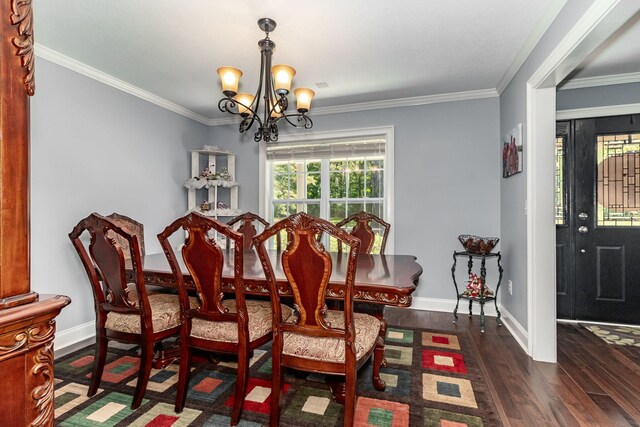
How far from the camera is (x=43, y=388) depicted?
725mm

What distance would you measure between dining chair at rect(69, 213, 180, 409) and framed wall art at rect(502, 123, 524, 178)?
2.96 m

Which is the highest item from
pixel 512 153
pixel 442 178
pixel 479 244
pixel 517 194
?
pixel 512 153

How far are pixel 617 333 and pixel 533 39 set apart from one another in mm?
2748

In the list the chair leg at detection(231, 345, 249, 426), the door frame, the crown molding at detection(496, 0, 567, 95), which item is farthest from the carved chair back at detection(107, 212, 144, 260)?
the crown molding at detection(496, 0, 567, 95)

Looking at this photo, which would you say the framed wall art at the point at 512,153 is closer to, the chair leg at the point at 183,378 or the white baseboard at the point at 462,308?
the white baseboard at the point at 462,308

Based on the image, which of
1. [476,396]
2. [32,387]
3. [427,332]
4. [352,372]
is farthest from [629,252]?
[32,387]

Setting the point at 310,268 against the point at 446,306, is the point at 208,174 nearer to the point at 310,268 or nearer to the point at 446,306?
the point at 310,268

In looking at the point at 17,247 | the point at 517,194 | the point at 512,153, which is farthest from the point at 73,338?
the point at 512,153

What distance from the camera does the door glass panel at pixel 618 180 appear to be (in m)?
3.29

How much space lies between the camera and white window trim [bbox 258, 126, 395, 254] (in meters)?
4.01

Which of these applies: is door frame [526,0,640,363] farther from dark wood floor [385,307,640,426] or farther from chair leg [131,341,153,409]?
chair leg [131,341,153,409]

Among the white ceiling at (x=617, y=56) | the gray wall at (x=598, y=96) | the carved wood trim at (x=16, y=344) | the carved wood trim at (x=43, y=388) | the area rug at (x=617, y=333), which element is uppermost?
the white ceiling at (x=617, y=56)

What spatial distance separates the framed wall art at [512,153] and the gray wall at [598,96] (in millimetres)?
720

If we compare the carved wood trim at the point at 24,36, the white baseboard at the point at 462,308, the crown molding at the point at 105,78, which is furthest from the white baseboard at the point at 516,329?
the crown molding at the point at 105,78
